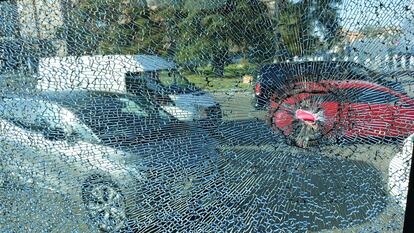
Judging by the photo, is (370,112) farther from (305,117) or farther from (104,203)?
(104,203)

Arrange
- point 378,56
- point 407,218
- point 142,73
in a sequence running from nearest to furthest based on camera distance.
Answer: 1. point 407,218
2. point 378,56
3. point 142,73

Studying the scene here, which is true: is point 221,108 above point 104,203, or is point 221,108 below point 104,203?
above

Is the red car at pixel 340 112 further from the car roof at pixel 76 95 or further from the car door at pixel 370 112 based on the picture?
Result: the car roof at pixel 76 95

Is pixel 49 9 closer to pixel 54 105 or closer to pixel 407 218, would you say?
pixel 54 105

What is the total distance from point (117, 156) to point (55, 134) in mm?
225

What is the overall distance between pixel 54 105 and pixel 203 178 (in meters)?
0.49

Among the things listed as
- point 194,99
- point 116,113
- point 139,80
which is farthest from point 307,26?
point 116,113

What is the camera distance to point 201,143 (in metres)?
1.04

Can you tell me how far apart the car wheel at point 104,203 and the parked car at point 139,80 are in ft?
0.93

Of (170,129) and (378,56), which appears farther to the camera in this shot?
(170,129)

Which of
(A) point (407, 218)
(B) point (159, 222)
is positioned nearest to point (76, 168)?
(B) point (159, 222)

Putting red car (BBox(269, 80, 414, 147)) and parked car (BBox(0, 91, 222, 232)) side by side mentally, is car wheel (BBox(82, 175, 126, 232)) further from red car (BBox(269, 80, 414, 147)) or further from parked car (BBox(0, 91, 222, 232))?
red car (BBox(269, 80, 414, 147))

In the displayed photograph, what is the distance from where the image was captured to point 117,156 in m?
1.08

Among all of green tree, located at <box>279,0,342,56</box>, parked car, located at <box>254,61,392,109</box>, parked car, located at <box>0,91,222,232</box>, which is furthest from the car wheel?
green tree, located at <box>279,0,342,56</box>
